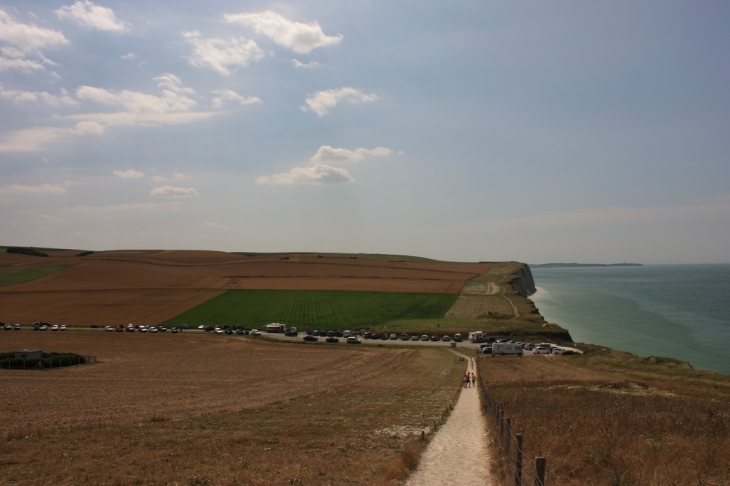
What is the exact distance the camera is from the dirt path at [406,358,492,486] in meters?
13.1

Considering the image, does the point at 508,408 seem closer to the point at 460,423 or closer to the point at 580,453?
the point at 460,423

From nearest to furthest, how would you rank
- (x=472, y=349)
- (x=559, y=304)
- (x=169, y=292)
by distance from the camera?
(x=472, y=349) → (x=169, y=292) → (x=559, y=304)

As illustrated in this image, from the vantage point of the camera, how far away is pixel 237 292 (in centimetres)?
10888

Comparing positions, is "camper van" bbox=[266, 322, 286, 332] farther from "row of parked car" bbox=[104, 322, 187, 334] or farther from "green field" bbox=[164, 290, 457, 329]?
"row of parked car" bbox=[104, 322, 187, 334]

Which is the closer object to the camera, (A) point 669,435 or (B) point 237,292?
(A) point 669,435

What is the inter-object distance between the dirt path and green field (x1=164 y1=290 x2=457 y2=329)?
57.4m

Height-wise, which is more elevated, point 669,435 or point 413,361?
point 669,435

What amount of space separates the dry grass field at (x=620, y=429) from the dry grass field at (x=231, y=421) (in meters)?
3.77

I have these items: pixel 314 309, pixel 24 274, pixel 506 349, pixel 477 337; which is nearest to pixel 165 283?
pixel 24 274

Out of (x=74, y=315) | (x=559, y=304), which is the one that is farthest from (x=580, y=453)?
(x=559, y=304)

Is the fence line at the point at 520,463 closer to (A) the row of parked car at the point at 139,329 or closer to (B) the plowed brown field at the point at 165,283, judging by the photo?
Answer: (A) the row of parked car at the point at 139,329

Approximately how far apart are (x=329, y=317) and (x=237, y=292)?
106 feet

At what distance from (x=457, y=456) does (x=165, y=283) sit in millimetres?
109662

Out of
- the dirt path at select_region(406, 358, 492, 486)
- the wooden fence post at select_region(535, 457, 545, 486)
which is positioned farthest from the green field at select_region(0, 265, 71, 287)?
the wooden fence post at select_region(535, 457, 545, 486)
